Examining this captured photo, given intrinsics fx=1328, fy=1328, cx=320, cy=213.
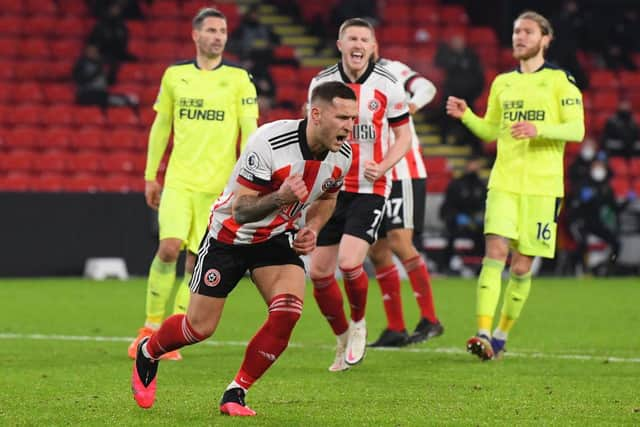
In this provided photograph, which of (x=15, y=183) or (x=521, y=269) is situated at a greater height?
(x=521, y=269)

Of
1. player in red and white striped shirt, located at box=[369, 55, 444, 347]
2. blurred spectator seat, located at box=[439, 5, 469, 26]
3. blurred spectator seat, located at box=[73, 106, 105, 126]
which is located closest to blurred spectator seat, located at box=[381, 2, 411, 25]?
blurred spectator seat, located at box=[439, 5, 469, 26]

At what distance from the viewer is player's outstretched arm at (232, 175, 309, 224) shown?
6.05 m

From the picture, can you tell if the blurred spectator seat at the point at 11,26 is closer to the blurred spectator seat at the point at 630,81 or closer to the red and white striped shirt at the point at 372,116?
the blurred spectator seat at the point at 630,81

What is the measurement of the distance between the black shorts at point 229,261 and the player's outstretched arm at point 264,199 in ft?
0.92

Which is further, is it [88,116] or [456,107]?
[88,116]

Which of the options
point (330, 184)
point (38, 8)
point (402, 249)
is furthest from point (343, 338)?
point (38, 8)

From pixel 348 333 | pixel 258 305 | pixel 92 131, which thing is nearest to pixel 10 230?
pixel 92 131

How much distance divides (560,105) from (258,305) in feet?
18.8

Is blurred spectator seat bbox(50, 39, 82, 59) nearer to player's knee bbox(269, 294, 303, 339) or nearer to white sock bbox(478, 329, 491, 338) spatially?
white sock bbox(478, 329, 491, 338)

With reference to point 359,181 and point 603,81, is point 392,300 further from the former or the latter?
point 603,81

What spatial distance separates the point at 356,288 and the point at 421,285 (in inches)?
73.0

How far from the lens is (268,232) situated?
6719 mm

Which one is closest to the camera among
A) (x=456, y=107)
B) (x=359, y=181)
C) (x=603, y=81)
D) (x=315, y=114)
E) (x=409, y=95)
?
(x=315, y=114)

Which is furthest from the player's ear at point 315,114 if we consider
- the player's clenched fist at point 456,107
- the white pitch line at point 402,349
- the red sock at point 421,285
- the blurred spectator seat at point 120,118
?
the blurred spectator seat at point 120,118
